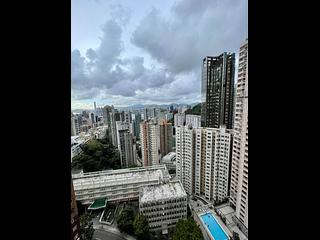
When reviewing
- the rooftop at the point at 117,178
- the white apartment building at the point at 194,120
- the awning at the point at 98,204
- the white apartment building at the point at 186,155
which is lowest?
the awning at the point at 98,204

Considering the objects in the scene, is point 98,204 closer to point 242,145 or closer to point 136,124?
point 242,145

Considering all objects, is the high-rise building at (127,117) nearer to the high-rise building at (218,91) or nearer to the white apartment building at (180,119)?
the white apartment building at (180,119)

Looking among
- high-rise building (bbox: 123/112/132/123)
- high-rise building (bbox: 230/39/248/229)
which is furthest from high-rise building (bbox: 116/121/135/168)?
high-rise building (bbox: 230/39/248/229)

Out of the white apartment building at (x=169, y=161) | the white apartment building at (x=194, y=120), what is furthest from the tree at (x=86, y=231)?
the white apartment building at (x=194, y=120)
